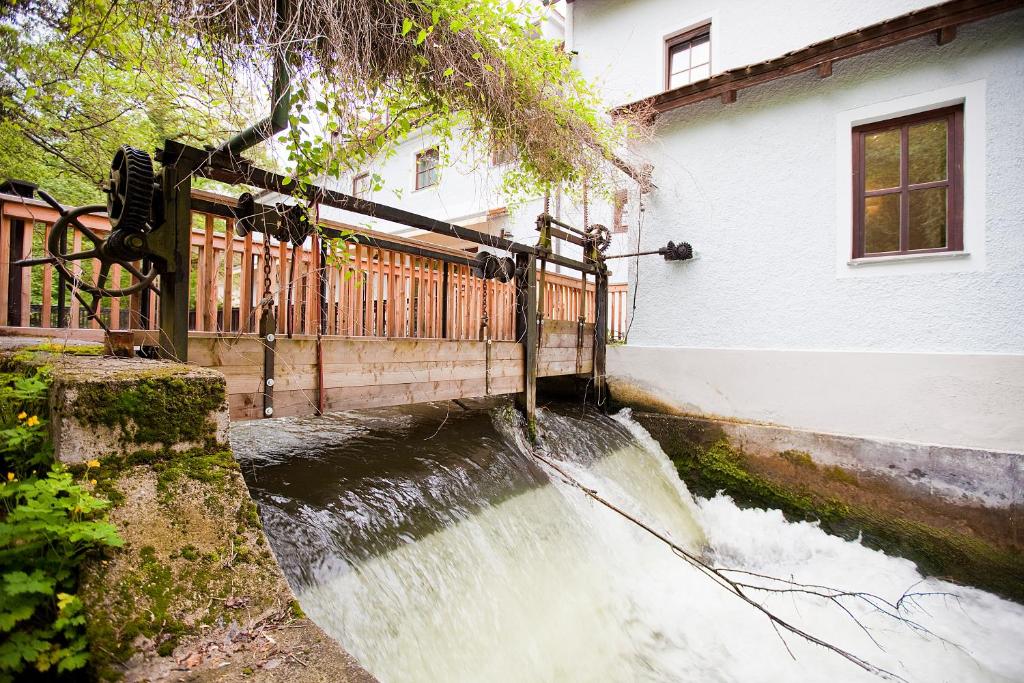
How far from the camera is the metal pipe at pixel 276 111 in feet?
8.02

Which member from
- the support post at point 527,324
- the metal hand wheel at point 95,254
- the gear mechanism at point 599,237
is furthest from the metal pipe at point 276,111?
the gear mechanism at point 599,237

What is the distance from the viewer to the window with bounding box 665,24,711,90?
6.72m

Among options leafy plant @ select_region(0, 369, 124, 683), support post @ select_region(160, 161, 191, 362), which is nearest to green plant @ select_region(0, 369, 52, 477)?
leafy plant @ select_region(0, 369, 124, 683)

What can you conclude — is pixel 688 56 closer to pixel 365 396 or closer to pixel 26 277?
pixel 365 396

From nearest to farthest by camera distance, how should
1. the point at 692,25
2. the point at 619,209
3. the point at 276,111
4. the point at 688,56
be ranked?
the point at 276,111 → the point at 692,25 → the point at 688,56 → the point at 619,209

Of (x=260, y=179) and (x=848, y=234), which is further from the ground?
(x=848, y=234)

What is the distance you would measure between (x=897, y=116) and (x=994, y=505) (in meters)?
3.89

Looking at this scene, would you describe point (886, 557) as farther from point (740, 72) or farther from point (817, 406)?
point (740, 72)

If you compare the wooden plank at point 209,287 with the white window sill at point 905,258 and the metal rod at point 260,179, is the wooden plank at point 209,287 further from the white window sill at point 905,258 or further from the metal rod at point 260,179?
the white window sill at point 905,258

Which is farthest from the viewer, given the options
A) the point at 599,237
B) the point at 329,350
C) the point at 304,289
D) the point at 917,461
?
the point at 599,237

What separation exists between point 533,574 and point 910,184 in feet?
17.4

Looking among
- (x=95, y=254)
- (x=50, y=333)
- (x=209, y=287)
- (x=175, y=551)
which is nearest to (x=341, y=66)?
(x=209, y=287)

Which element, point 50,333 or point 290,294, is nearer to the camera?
point 290,294

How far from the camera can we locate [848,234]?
195 inches
